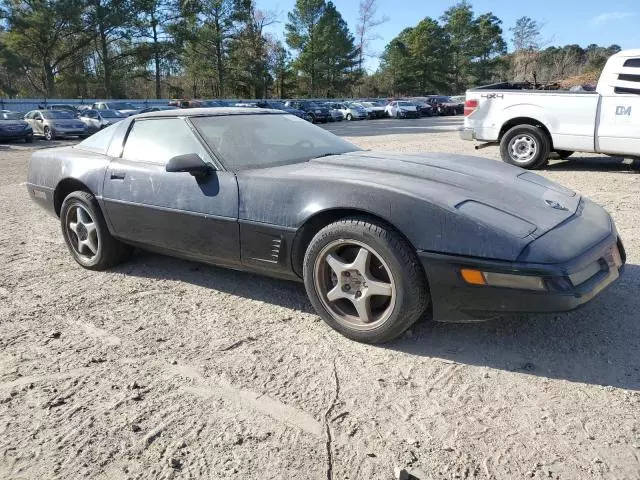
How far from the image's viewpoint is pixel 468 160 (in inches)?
142

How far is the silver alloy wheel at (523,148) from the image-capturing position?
8734 mm

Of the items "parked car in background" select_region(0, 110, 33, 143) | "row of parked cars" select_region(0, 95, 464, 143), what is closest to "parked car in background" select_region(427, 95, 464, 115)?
"row of parked cars" select_region(0, 95, 464, 143)

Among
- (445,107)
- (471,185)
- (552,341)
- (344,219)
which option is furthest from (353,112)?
(552,341)

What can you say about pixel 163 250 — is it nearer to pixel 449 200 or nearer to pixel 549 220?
pixel 449 200

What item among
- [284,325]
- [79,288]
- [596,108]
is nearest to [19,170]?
[79,288]

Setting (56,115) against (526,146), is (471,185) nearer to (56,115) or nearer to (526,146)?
(526,146)

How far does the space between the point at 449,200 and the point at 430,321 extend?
85 cm

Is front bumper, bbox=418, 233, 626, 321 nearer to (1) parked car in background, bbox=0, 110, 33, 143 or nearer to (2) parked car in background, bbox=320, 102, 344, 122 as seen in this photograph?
(1) parked car in background, bbox=0, 110, 33, 143

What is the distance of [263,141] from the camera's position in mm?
3668

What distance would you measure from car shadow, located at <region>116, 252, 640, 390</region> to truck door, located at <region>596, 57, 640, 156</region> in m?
5.17

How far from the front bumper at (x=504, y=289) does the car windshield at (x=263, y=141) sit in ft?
4.63

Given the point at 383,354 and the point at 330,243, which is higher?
the point at 330,243

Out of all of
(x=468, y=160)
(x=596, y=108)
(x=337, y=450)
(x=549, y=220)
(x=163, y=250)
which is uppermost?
(x=596, y=108)

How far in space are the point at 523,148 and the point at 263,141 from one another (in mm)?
6616
